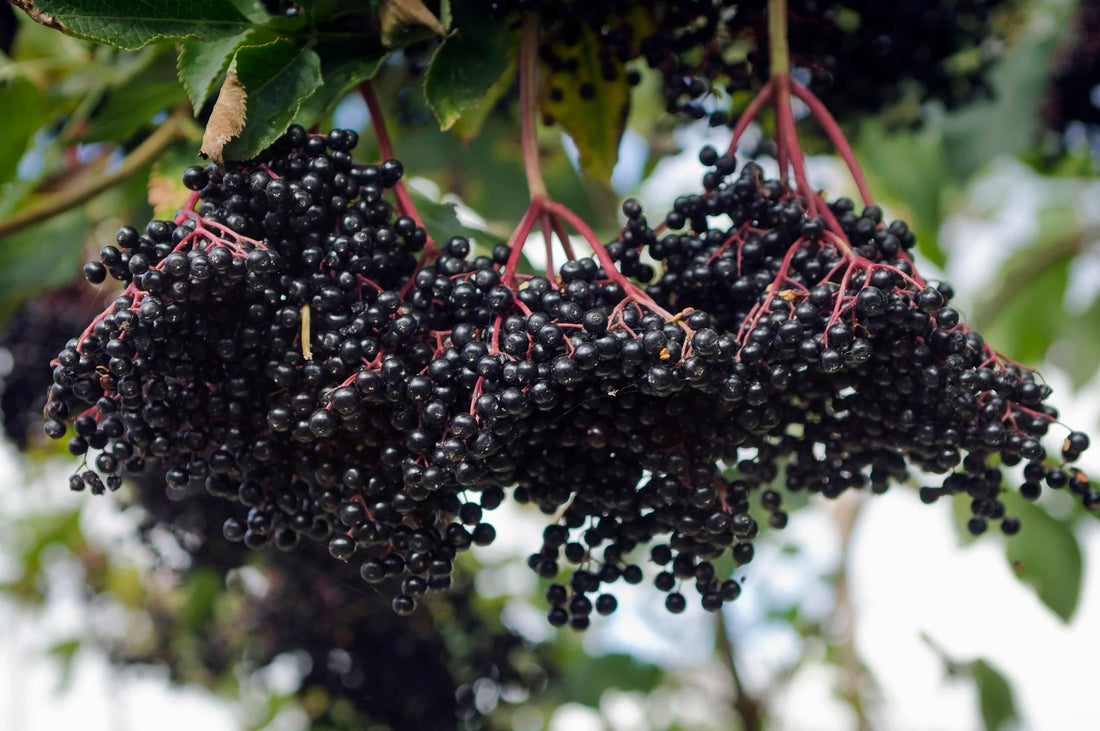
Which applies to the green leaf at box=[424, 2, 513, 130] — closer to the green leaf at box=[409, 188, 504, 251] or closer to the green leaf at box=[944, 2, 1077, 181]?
the green leaf at box=[409, 188, 504, 251]

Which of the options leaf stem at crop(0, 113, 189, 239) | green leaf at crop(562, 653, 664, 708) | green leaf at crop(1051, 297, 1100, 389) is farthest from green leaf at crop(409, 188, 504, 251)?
green leaf at crop(1051, 297, 1100, 389)

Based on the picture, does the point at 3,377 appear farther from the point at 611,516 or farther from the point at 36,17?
the point at 611,516

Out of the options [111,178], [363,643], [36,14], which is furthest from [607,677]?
[36,14]

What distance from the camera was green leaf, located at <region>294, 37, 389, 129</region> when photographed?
1.13 m

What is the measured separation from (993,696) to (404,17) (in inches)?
87.6

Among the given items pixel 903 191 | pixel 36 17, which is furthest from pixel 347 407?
pixel 903 191

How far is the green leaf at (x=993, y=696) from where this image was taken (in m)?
2.32

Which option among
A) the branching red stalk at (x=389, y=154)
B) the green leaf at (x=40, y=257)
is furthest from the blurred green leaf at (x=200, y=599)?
the branching red stalk at (x=389, y=154)

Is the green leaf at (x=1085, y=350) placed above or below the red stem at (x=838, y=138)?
above

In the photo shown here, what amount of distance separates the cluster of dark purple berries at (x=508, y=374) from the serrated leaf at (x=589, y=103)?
42 cm

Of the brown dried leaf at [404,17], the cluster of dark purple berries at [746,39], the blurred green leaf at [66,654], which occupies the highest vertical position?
the cluster of dark purple berries at [746,39]

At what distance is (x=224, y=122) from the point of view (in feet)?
3.19

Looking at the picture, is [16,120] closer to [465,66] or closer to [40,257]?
[40,257]

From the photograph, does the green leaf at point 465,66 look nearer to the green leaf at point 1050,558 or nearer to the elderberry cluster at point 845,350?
the elderberry cluster at point 845,350
